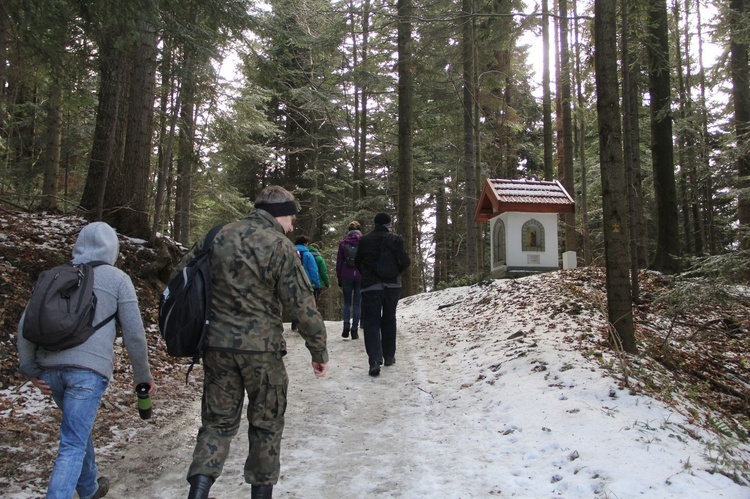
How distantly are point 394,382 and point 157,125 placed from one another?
9228mm

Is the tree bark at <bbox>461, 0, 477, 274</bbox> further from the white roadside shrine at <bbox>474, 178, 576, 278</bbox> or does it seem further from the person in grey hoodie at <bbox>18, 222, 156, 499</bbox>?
the person in grey hoodie at <bbox>18, 222, 156, 499</bbox>

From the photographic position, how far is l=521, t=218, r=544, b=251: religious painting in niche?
1361cm

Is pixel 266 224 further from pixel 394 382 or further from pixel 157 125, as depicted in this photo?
pixel 157 125

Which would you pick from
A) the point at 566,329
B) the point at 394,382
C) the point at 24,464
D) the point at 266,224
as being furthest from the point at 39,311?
the point at 566,329

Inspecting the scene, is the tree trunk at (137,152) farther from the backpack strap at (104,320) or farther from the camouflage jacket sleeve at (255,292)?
the camouflage jacket sleeve at (255,292)

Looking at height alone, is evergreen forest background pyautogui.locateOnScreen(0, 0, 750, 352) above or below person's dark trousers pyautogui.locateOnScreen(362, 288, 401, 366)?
above

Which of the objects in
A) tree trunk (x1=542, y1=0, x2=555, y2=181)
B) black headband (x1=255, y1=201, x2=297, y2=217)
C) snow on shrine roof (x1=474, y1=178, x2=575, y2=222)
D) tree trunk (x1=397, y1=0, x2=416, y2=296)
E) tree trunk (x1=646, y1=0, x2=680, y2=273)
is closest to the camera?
black headband (x1=255, y1=201, x2=297, y2=217)

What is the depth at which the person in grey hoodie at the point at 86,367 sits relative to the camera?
113 inches

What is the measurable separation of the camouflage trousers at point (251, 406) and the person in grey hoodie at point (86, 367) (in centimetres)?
45

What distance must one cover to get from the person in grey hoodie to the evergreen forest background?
4.41 meters

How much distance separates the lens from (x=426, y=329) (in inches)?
432

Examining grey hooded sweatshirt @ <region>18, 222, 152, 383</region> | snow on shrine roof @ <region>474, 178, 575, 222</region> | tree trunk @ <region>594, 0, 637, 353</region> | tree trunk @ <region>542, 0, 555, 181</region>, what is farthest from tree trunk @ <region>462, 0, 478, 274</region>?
grey hooded sweatshirt @ <region>18, 222, 152, 383</region>

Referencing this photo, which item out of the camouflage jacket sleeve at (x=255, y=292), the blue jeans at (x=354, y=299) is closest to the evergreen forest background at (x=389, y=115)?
the blue jeans at (x=354, y=299)

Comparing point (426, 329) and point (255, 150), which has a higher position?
point (255, 150)
